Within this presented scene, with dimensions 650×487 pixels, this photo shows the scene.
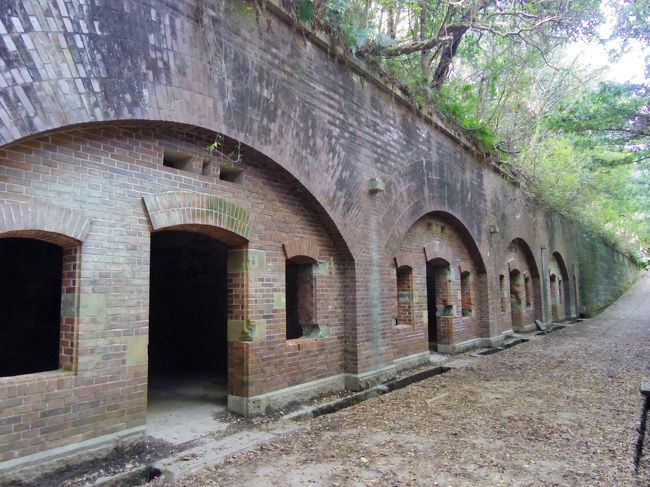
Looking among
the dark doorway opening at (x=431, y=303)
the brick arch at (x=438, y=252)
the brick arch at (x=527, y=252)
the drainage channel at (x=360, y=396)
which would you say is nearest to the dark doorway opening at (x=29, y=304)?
the drainage channel at (x=360, y=396)

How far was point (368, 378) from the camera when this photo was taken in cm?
759

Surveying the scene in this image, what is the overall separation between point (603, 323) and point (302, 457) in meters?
19.2

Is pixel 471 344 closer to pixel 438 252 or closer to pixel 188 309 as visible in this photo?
pixel 438 252

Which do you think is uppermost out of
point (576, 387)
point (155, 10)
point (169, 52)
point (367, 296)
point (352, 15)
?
point (352, 15)

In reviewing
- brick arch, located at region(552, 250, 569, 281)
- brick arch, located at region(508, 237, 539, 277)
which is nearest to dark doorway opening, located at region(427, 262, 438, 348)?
brick arch, located at region(508, 237, 539, 277)

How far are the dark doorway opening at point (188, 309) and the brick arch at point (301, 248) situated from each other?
6.75 feet

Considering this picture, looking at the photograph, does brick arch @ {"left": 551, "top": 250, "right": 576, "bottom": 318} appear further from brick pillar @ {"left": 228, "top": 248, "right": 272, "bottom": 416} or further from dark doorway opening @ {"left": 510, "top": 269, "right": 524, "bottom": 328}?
brick pillar @ {"left": 228, "top": 248, "right": 272, "bottom": 416}

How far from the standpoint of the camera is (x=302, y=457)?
4.70 metres

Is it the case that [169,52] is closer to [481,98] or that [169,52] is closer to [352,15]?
[352,15]

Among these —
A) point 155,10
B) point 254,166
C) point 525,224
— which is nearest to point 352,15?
point 254,166

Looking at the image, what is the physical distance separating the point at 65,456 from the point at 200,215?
2651mm

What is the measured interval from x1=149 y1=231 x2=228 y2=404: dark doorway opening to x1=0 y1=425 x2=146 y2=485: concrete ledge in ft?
11.3

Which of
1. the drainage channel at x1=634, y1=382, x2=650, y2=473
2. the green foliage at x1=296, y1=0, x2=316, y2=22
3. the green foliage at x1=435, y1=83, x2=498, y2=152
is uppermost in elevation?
the green foliage at x1=435, y1=83, x2=498, y2=152

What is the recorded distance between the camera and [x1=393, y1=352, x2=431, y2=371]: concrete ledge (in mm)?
8922
